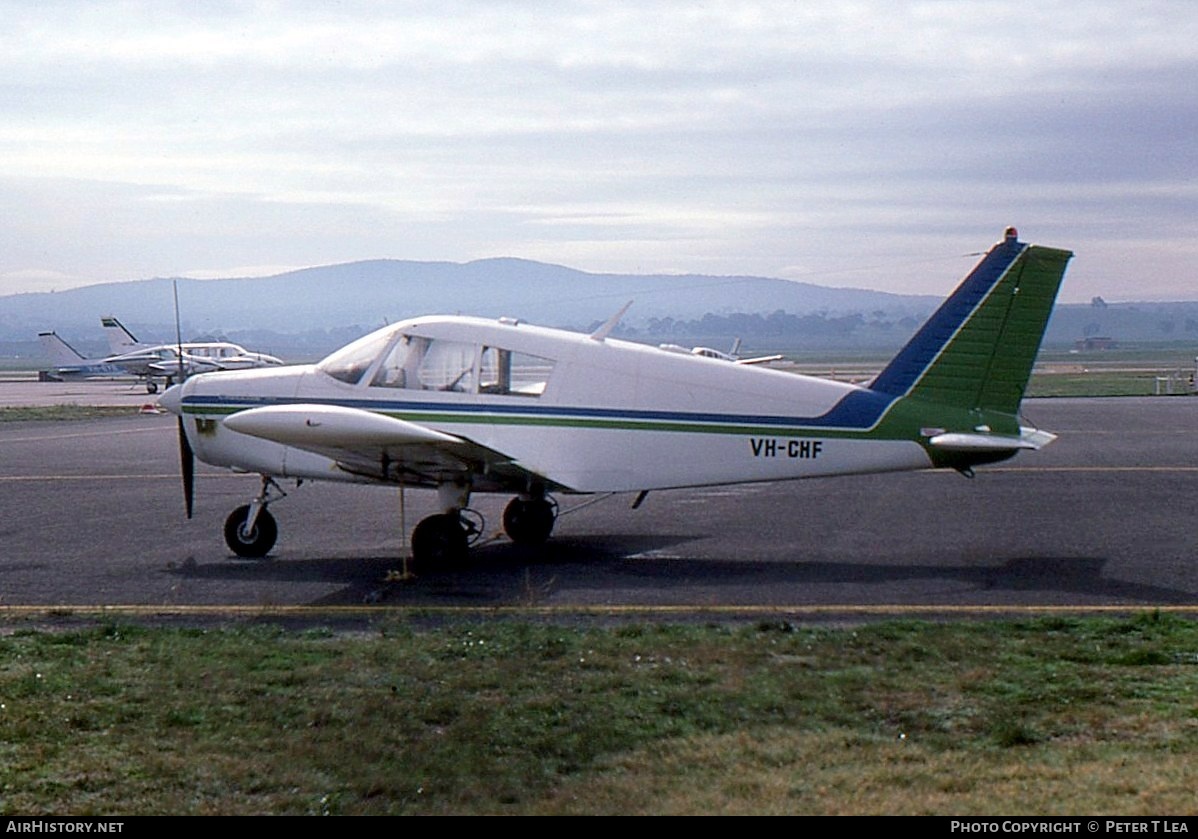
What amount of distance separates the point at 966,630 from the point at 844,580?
2.38 meters

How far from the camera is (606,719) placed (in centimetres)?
685

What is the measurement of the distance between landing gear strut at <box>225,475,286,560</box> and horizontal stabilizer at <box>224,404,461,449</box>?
1706mm

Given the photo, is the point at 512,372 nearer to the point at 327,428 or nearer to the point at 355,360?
the point at 355,360

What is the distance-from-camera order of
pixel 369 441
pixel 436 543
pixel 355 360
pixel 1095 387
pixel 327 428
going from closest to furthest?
pixel 327 428, pixel 369 441, pixel 436 543, pixel 355 360, pixel 1095 387

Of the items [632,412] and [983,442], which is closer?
[983,442]

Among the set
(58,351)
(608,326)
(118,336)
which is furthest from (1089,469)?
(58,351)

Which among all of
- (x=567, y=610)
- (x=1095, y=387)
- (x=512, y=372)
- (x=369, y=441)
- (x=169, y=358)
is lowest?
(x=567, y=610)

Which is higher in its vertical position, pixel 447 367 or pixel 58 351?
pixel 58 351

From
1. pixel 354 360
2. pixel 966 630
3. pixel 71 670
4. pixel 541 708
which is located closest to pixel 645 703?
pixel 541 708

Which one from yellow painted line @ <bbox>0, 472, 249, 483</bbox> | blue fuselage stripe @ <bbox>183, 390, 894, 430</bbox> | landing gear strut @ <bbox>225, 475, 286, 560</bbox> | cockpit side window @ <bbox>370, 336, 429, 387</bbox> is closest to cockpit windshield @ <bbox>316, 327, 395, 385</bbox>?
cockpit side window @ <bbox>370, 336, 429, 387</bbox>

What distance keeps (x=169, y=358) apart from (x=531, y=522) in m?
54.0

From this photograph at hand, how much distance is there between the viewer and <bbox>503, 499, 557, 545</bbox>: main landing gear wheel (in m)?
13.5

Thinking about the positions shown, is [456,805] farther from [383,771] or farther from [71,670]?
[71,670]

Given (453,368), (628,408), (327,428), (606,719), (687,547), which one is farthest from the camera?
(687,547)
